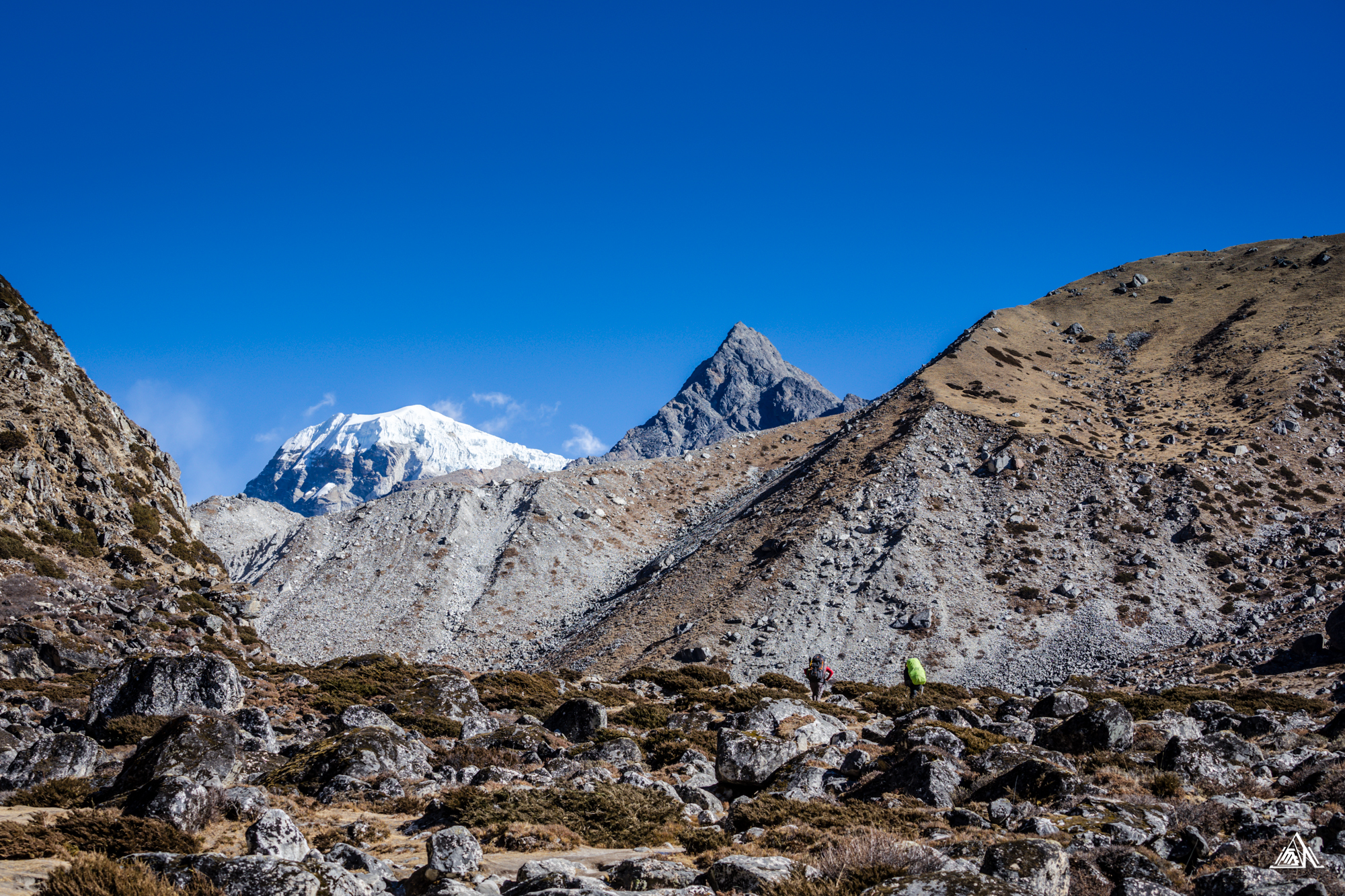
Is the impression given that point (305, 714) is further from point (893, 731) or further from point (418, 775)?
point (893, 731)

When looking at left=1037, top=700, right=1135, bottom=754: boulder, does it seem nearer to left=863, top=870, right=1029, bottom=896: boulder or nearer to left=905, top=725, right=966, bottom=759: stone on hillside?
left=905, top=725, right=966, bottom=759: stone on hillside

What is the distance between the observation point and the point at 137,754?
17.0 metres

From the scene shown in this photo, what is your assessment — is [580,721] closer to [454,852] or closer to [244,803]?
[244,803]

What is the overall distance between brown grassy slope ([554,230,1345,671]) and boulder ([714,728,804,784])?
4435 centimetres

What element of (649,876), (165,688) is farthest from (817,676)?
(649,876)

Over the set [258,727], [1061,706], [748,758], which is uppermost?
[258,727]

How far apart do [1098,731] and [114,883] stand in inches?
960

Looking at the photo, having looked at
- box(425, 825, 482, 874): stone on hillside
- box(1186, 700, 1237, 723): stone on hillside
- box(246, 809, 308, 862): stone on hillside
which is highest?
box(246, 809, 308, 862): stone on hillside

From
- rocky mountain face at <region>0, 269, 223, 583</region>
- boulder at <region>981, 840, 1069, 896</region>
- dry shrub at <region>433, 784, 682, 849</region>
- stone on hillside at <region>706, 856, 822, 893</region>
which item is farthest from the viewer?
rocky mountain face at <region>0, 269, 223, 583</region>

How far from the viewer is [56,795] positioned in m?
16.0

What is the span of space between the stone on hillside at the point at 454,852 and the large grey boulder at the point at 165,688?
50.7ft

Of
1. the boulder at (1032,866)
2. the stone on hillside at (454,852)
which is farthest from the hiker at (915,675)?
the stone on hillside at (454,852)

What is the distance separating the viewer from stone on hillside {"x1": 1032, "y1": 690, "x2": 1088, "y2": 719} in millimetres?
31672

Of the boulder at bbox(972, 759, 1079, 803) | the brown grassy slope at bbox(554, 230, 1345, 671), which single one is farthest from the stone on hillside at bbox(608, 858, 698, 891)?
the brown grassy slope at bbox(554, 230, 1345, 671)
